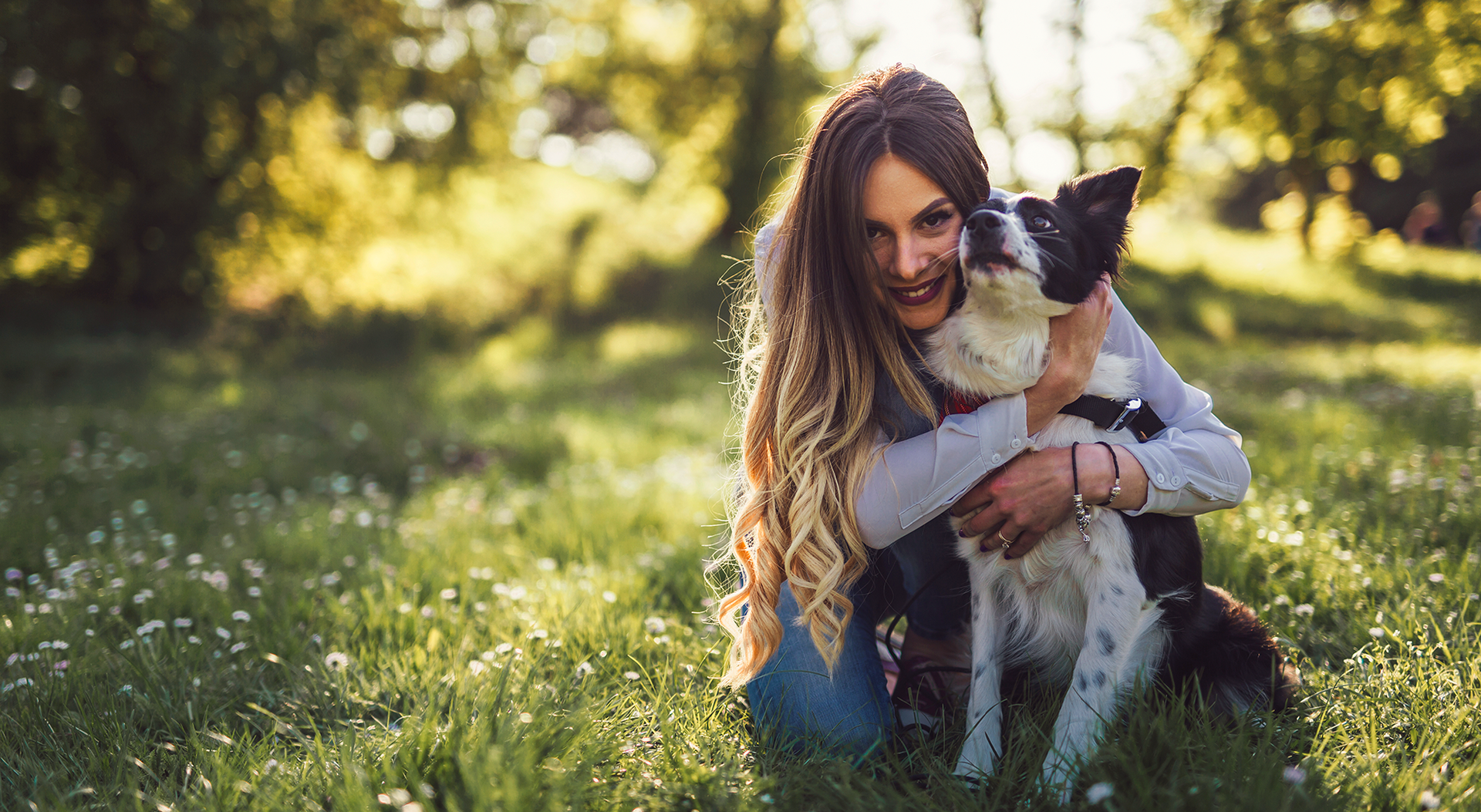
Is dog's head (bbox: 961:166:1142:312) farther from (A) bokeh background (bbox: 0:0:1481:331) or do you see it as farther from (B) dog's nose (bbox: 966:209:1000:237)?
(A) bokeh background (bbox: 0:0:1481:331)

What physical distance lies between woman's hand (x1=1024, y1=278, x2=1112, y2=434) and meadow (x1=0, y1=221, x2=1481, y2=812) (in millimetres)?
777

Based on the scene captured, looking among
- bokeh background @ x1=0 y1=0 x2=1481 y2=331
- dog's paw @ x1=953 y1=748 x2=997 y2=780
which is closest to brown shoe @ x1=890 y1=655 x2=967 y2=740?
dog's paw @ x1=953 y1=748 x2=997 y2=780

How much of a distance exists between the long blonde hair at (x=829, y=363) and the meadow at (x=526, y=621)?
404 mm

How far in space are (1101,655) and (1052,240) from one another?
40.4 inches

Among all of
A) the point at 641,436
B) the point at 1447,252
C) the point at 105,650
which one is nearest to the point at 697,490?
the point at 641,436

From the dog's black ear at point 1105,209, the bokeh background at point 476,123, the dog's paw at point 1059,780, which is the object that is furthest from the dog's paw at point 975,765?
the bokeh background at point 476,123

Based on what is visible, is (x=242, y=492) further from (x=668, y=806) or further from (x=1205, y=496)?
(x=1205, y=496)

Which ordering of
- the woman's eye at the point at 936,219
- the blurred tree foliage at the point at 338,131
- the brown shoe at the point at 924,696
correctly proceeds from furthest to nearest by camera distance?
the blurred tree foliage at the point at 338,131
the brown shoe at the point at 924,696
the woman's eye at the point at 936,219

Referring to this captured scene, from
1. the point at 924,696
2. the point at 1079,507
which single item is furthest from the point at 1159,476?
the point at 924,696

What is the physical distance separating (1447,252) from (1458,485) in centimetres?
2124

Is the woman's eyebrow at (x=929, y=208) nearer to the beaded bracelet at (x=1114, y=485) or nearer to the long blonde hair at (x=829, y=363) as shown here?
the long blonde hair at (x=829, y=363)

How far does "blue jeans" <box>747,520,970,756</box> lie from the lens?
213 centimetres

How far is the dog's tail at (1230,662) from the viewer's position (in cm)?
204

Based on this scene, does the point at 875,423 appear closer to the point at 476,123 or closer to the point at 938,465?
the point at 938,465
